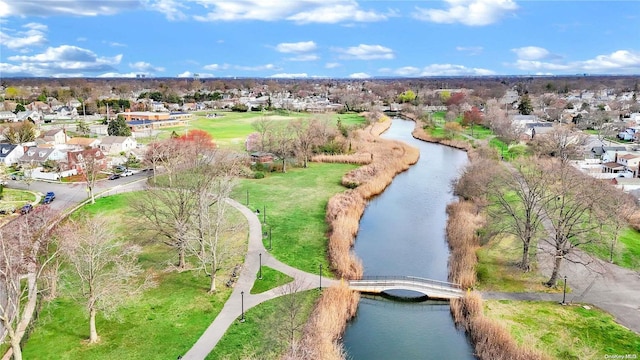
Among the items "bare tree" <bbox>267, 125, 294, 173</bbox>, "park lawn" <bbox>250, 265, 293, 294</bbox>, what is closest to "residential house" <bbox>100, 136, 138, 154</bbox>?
"bare tree" <bbox>267, 125, 294, 173</bbox>

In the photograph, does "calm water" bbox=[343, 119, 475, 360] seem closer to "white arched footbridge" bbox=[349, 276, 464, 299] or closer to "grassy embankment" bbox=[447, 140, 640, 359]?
"white arched footbridge" bbox=[349, 276, 464, 299]

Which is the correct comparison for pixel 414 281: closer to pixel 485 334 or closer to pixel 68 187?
pixel 485 334

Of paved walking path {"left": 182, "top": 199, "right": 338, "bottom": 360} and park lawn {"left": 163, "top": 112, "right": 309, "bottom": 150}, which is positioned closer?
paved walking path {"left": 182, "top": 199, "right": 338, "bottom": 360}

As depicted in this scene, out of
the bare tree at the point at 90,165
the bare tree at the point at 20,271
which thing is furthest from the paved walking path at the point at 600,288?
the bare tree at the point at 90,165

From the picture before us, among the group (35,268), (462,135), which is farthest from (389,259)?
(462,135)

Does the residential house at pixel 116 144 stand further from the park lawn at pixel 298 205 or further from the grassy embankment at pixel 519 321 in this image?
the grassy embankment at pixel 519 321

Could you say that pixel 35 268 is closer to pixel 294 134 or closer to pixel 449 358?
pixel 449 358
